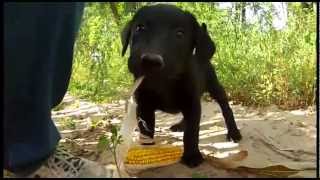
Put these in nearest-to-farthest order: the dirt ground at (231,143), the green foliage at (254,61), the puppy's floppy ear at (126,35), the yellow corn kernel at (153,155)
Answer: the dirt ground at (231,143), the yellow corn kernel at (153,155), the puppy's floppy ear at (126,35), the green foliage at (254,61)

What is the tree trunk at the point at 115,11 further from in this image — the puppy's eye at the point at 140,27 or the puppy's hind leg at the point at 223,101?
the puppy's hind leg at the point at 223,101

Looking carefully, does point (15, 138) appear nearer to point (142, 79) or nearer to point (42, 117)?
point (42, 117)

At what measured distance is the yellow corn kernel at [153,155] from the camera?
2133 mm

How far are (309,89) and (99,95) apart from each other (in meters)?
1.57

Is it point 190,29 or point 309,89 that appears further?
point 309,89

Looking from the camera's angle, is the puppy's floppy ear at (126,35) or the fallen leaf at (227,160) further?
the puppy's floppy ear at (126,35)

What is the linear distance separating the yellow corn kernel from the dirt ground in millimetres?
77

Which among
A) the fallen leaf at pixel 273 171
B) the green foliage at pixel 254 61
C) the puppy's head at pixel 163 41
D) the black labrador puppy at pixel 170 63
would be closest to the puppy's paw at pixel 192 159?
the black labrador puppy at pixel 170 63

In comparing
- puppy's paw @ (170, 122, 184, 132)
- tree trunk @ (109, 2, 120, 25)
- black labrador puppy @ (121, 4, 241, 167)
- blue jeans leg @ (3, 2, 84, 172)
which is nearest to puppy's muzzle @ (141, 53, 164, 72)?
black labrador puppy @ (121, 4, 241, 167)

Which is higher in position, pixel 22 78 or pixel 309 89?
pixel 22 78

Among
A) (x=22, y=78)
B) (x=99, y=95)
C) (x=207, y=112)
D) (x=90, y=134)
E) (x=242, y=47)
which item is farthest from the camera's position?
(x=242, y=47)

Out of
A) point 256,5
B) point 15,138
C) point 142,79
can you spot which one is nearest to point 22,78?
point 15,138

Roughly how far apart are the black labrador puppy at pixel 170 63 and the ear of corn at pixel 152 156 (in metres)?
0.09

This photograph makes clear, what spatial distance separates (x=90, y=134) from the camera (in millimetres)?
2936
